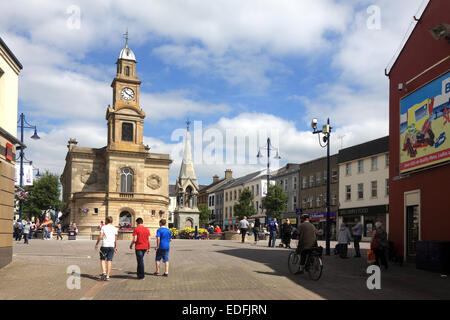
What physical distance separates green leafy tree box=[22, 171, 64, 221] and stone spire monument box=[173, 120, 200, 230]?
633 inches

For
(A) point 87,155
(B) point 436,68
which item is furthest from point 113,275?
(A) point 87,155

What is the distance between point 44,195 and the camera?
6259cm

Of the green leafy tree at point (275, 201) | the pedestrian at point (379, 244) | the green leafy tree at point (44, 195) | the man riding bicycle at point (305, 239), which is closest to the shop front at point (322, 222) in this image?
the green leafy tree at point (275, 201)

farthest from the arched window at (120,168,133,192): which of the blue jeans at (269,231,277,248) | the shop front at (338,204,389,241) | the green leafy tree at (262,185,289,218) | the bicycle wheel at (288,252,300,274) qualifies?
the bicycle wheel at (288,252,300,274)

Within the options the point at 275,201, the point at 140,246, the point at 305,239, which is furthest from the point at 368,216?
the point at 140,246

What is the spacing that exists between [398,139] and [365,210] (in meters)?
28.9

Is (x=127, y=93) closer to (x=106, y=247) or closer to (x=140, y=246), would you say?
(x=106, y=247)

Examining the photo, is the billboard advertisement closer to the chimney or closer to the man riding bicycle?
the man riding bicycle

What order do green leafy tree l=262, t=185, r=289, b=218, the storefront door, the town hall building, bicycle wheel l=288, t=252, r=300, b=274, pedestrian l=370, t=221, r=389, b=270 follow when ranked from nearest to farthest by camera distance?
bicycle wheel l=288, t=252, r=300, b=274
pedestrian l=370, t=221, r=389, b=270
the storefront door
the town hall building
green leafy tree l=262, t=185, r=289, b=218

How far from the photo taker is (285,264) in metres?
17.0

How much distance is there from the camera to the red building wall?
16078 mm

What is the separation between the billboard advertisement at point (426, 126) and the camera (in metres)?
16.0

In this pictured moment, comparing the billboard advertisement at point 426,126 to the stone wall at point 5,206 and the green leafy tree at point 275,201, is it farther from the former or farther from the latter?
the green leafy tree at point 275,201

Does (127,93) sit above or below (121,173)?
above
